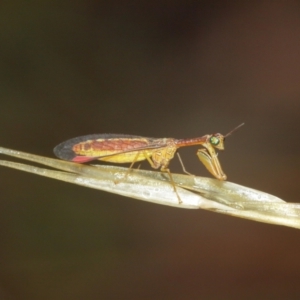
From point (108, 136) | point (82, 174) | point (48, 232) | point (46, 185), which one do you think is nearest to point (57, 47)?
point (46, 185)

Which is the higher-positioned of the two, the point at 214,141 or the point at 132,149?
the point at 132,149

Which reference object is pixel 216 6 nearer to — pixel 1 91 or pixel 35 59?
pixel 35 59

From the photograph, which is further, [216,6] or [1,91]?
[216,6]

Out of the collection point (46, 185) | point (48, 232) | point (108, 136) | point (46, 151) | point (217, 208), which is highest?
point (46, 151)

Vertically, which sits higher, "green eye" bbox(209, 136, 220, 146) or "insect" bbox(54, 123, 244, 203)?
"insect" bbox(54, 123, 244, 203)

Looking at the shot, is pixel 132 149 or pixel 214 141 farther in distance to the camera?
pixel 132 149

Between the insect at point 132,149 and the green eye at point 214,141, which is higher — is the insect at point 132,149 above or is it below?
above

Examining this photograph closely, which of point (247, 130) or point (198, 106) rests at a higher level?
point (198, 106)

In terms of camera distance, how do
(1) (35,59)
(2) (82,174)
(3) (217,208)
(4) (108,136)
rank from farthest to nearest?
(1) (35,59), (4) (108,136), (2) (82,174), (3) (217,208)
